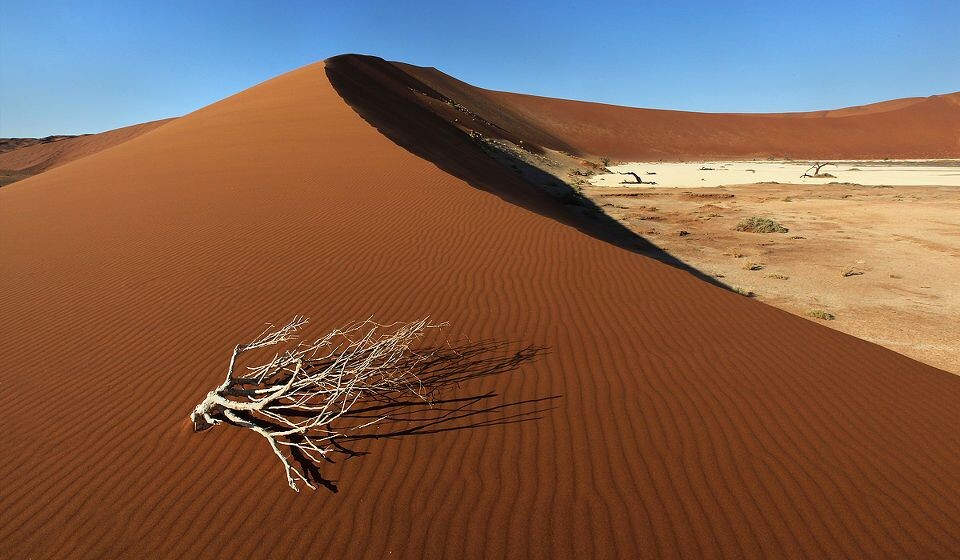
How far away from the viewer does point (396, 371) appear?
15.3 ft

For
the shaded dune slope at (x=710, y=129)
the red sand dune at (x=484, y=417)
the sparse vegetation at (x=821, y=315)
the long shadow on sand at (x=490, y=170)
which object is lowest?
the sparse vegetation at (x=821, y=315)

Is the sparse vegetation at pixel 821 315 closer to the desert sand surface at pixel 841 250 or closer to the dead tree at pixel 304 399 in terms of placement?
the desert sand surface at pixel 841 250

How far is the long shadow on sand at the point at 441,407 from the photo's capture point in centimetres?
375

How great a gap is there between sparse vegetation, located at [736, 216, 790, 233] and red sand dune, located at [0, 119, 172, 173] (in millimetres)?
65377

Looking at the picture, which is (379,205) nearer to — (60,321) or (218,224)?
(218,224)

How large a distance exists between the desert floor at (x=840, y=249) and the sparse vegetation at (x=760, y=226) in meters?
0.41

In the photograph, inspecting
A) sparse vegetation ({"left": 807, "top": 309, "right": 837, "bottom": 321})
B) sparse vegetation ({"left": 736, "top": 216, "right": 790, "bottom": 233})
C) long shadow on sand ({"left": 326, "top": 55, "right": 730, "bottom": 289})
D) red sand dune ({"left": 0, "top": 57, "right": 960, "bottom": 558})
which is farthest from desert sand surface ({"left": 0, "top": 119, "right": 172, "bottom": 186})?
sparse vegetation ({"left": 807, "top": 309, "right": 837, "bottom": 321})

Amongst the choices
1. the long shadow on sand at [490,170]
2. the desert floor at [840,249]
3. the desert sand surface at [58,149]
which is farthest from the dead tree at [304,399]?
the desert sand surface at [58,149]

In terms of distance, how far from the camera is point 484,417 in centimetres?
401

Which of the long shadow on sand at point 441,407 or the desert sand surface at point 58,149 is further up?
the desert sand surface at point 58,149

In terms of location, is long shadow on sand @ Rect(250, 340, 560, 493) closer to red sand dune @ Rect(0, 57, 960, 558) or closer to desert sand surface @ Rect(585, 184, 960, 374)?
red sand dune @ Rect(0, 57, 960, 558)

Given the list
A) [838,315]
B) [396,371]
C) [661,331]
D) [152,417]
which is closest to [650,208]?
[838,315]

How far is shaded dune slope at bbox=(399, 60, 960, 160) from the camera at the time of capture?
69688mm

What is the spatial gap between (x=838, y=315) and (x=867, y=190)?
894 inches
